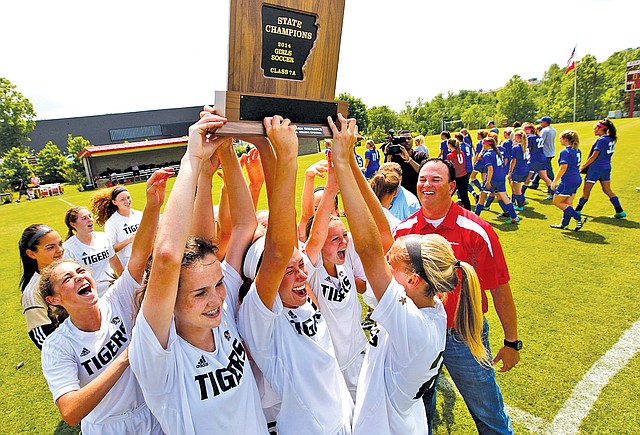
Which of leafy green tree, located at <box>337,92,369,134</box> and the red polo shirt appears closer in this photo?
the red polo shirt

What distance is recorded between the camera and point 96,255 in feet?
16.5

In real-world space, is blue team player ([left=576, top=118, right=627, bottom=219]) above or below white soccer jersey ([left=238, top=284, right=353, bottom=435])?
above

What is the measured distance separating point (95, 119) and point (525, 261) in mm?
80158

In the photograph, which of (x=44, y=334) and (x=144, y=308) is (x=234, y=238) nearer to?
(x=144, y=308)

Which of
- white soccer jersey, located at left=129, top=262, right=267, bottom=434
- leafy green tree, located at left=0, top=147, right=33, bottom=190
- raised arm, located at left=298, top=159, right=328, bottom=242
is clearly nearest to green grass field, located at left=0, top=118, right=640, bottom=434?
raised arm, located at left=298, top=159, right=328, bottom=242

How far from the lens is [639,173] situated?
45.2ft

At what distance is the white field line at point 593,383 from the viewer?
10.9ft

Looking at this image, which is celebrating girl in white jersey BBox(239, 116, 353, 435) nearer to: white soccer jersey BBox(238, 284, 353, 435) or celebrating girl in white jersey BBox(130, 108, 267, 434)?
white soccer jersey BBox(238, 284, 353, 435)

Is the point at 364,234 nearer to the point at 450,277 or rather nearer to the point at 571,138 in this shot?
the point at 450,277

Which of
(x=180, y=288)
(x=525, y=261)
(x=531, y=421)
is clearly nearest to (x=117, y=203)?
(x=180, y=288)

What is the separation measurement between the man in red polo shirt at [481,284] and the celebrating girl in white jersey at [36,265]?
143 inches

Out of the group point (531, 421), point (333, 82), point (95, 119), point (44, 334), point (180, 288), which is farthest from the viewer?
point (95, 119)

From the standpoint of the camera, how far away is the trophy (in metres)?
1.88

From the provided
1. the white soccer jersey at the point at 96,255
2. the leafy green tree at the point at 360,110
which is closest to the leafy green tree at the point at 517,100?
the leafy green tree at the point at 360,110
